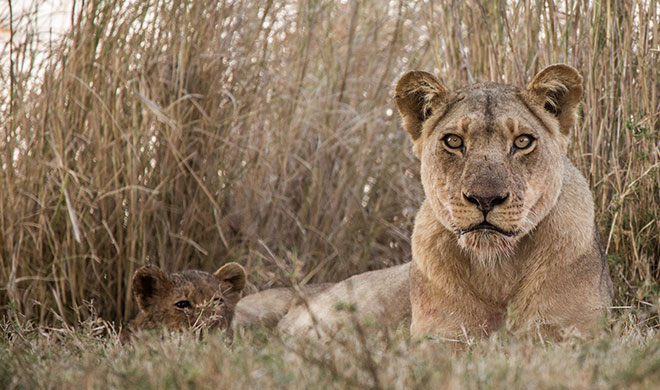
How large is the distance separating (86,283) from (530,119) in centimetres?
259

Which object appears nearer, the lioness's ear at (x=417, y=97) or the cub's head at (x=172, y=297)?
the lioness's ear at (x=417, y=97)

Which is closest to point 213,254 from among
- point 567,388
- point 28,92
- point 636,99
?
point 28,92

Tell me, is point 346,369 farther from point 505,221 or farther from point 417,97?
point 417,97

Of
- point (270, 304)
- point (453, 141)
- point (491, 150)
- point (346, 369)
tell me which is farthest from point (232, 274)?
point (346, 369)

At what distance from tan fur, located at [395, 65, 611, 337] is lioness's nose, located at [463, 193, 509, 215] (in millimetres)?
23

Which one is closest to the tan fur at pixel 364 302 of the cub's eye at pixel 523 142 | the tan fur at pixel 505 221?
the tan fur at pixel 505 221

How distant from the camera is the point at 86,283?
507 cm

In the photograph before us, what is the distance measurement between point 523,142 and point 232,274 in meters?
1.77

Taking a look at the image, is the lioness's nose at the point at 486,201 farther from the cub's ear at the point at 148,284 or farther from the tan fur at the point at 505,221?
the cub's ear at the point at 148,284

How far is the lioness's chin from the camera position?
3586mm

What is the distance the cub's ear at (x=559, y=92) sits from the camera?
386 centimetres

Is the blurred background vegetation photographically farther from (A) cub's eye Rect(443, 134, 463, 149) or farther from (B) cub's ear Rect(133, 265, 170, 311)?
(A) cub's eye Rect(443, 134, 463, 149)

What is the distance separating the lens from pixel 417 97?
4152mm

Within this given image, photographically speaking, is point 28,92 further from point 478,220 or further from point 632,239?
point 632,239
